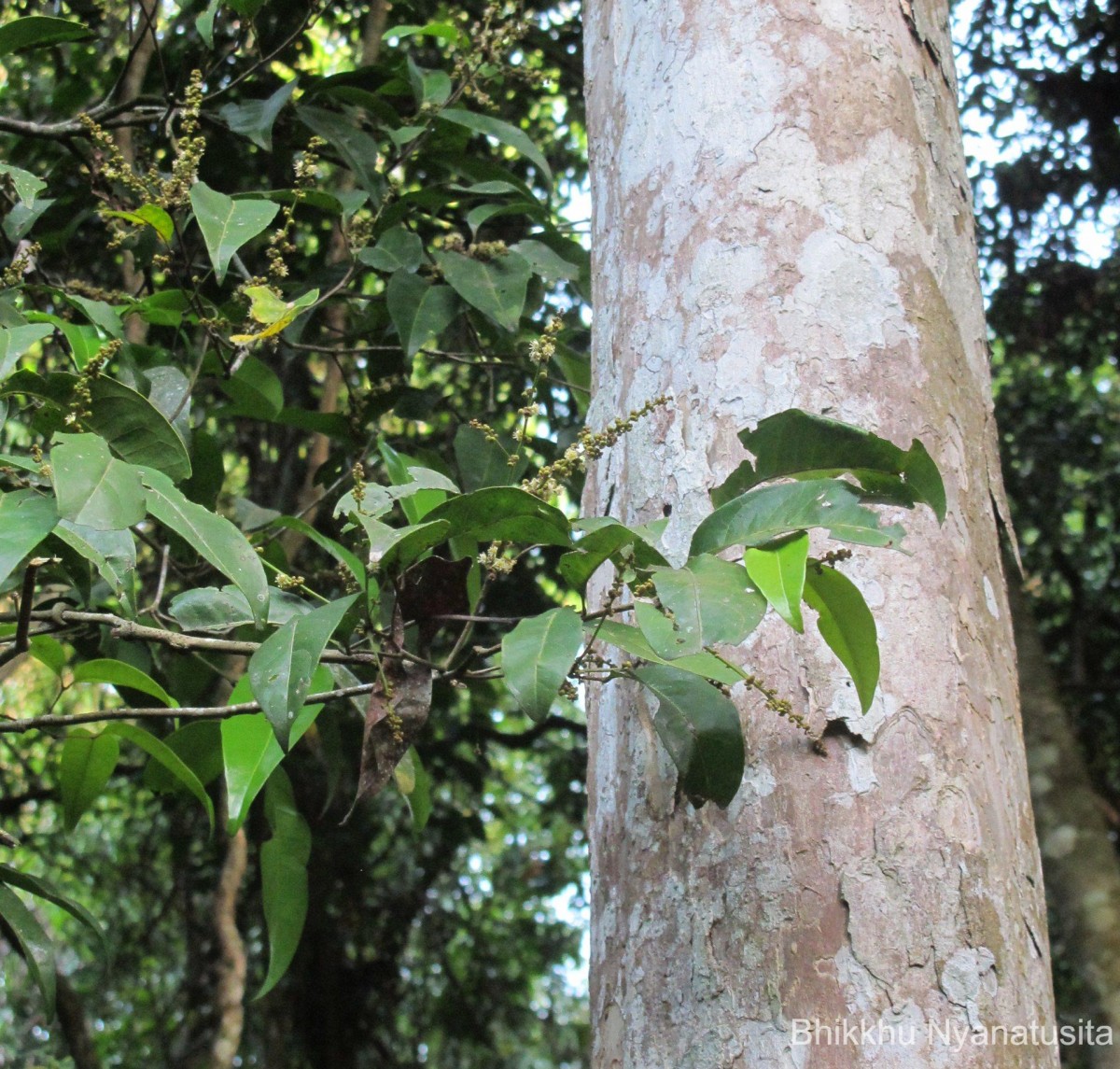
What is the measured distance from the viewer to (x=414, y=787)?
1.32 meters

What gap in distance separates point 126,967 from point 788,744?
361cm

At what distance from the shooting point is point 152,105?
1831 mm

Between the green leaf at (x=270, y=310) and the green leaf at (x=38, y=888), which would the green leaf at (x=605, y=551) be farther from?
the green leaf at (x=38, y=888)

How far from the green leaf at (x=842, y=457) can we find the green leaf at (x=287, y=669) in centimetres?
32

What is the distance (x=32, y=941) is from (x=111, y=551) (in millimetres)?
432

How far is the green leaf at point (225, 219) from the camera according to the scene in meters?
1.14

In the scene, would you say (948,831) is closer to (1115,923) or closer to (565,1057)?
(1115,923)

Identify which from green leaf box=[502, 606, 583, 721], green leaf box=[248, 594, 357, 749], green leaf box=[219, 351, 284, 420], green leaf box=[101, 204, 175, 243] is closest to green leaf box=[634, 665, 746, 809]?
green leaf box=[502, 606, 583, 721]

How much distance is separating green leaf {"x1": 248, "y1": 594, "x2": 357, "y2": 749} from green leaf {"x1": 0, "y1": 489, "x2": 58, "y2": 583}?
0.16 meters

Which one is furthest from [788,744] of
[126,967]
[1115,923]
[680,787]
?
[126,967]

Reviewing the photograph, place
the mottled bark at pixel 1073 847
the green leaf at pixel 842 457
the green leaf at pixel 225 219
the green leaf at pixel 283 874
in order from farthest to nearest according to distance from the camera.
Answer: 1. the mottled bark at pixel 1073 847
2. the green leaf at pixel 283 874
3. the green leaf at pixel 225 219
4. the green leaf at pixel 842 457

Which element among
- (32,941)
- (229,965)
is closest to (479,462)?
(32,941)

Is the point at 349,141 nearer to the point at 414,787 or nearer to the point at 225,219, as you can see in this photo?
the point at 225,219

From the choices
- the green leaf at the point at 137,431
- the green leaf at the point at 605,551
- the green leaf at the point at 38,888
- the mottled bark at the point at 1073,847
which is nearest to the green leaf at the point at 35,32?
the green leaf at the point at 137,431
